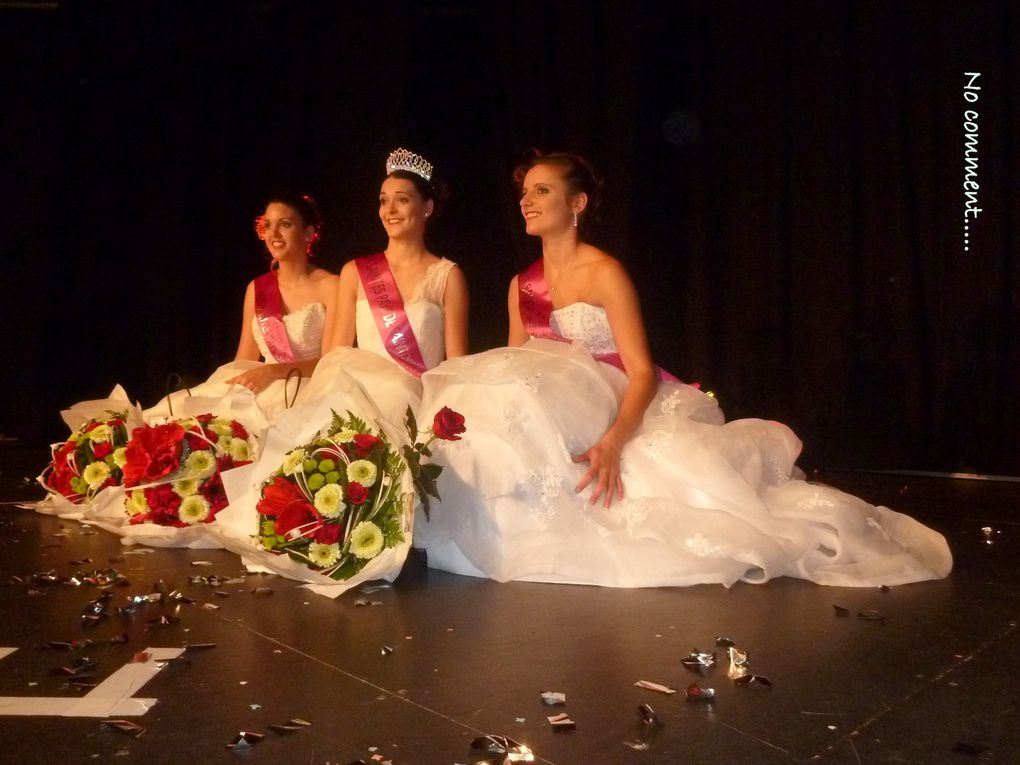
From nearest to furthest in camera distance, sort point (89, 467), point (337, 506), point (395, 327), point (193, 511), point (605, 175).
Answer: point (337, 506)
point (193, 511)
point (89, 467)
point (395, 327)
point (605, 175)

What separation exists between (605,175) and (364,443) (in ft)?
8.59

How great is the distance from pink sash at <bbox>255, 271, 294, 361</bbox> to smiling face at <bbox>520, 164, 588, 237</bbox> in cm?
124

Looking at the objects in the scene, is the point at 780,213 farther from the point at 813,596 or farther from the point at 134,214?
the point at 134,214

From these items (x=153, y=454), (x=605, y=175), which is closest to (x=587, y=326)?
(x=153, y=454)

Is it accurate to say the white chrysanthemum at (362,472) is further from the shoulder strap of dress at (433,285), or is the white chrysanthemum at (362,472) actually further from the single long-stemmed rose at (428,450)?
the shoulder strap of dress at (433,285)

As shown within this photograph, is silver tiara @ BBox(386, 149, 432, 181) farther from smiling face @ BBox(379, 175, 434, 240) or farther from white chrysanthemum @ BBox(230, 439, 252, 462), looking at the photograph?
white chrysanthemum @ BBox(230, 439, 252, 462)

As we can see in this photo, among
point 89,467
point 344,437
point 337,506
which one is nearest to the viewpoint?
point 337,506

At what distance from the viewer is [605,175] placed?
468 cm

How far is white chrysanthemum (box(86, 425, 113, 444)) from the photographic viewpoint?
3.34m

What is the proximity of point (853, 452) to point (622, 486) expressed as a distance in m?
2.03

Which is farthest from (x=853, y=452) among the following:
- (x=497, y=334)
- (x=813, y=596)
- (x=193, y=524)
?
(x=193, y=524)

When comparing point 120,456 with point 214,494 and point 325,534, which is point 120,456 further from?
point 325,534

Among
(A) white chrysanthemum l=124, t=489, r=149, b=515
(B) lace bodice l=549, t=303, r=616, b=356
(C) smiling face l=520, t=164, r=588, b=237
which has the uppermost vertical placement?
(C) smiling face l=520, t=164, r=588, b=237

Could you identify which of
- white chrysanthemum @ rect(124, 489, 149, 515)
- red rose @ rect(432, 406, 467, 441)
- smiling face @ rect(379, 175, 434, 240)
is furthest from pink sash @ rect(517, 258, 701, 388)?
white chrysanthemum @ rect(124, 489, 149, 515)
